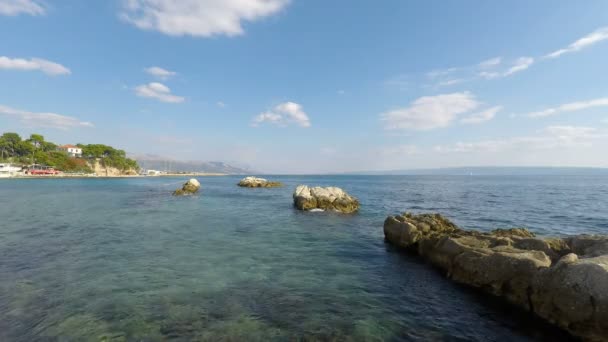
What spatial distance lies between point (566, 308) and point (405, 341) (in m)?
4.90

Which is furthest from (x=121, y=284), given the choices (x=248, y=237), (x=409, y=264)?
(x=409, y=264)

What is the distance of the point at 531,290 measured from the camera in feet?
30.0

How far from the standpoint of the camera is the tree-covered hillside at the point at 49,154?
119375mm

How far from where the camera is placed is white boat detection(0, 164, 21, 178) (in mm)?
99113

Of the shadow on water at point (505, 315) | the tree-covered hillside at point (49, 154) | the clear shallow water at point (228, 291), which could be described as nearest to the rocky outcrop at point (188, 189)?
the clear shallow water at point (228, 291)

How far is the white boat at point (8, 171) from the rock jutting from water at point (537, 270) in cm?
14250

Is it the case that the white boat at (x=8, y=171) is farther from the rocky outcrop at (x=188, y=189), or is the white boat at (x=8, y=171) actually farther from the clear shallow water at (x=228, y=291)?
the clear shallow water at (x=228, y=291)

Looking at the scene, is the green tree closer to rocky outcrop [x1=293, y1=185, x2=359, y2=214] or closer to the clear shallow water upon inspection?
the clear shallow water

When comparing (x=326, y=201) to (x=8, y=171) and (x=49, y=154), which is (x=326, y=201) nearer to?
(x=8, y=171)

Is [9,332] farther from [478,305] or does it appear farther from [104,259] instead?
[478,305]

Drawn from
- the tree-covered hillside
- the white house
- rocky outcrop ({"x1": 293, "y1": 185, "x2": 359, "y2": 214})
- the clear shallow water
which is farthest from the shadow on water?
the white house

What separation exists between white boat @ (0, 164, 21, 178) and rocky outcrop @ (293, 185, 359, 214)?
413ft

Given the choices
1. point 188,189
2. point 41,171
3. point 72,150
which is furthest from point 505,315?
point 72,150

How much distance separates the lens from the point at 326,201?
34406 mm
